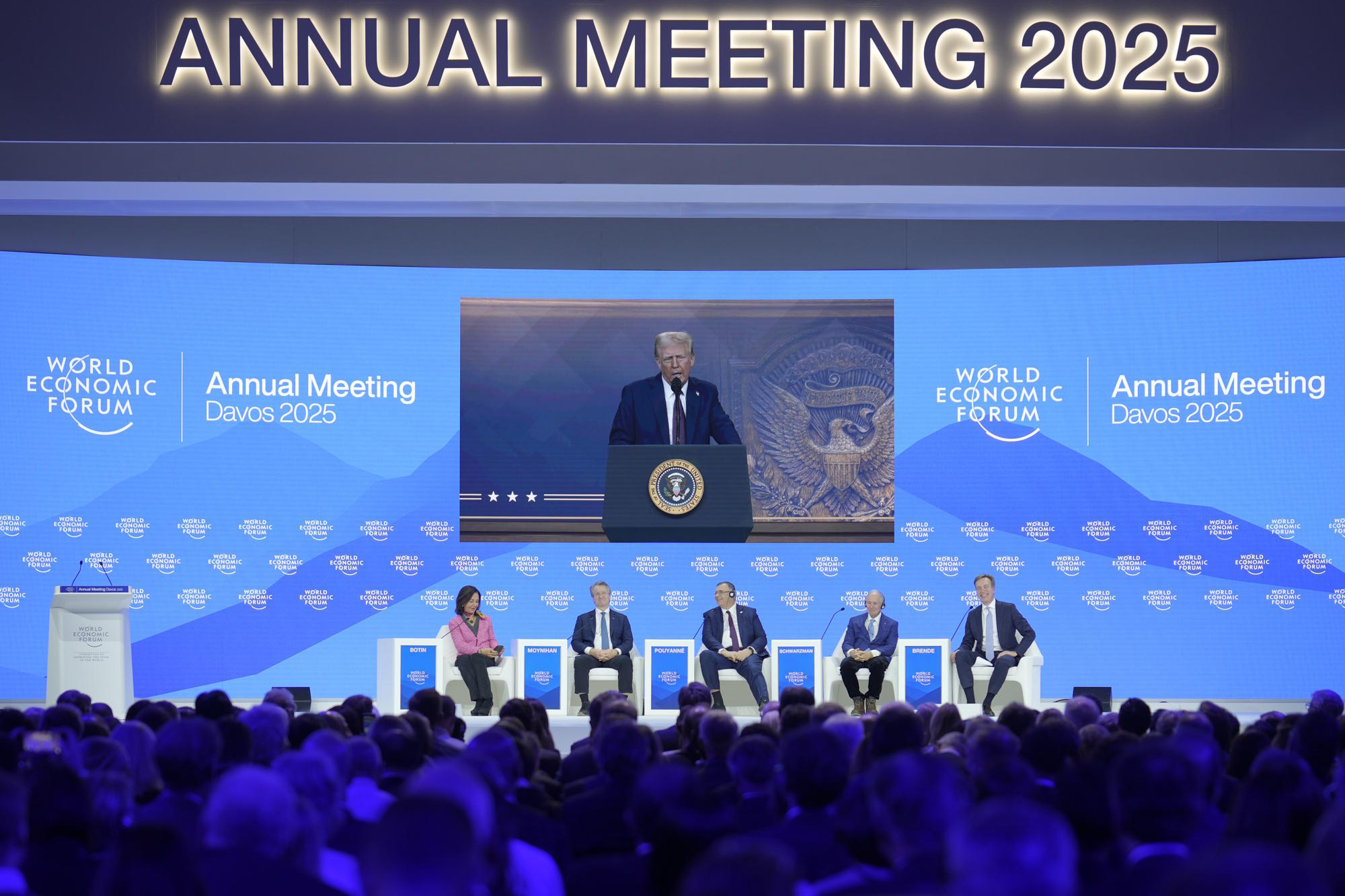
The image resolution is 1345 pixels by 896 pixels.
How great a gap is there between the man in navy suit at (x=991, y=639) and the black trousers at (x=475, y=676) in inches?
127

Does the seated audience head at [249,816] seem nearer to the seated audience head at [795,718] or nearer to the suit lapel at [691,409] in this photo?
the seated audience head at [795,718]

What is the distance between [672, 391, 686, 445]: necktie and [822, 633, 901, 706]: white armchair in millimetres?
1799

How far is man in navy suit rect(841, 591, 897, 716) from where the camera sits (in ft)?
30.4

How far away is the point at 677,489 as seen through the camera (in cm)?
786

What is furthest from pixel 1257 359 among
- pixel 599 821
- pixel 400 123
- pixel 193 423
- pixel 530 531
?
pixel 599 821

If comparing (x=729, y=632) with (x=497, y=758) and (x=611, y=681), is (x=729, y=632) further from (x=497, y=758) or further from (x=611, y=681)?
(x=497, y=758)

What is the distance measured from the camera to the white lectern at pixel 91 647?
27.6 ft

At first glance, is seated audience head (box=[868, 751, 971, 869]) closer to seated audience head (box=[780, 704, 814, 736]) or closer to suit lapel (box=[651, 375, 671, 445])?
seated audience head (box=[780, 704, 814, 736])

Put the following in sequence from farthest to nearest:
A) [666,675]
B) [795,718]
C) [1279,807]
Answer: [666,675]
[795,718]
[1279,807]

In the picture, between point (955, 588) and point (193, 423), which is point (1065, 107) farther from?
point (193, 423)

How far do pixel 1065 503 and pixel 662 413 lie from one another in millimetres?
3222

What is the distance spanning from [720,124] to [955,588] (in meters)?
4.61

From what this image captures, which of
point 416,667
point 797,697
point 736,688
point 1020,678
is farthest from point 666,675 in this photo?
point 797,697

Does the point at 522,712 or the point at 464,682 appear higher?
the point at 522,712
